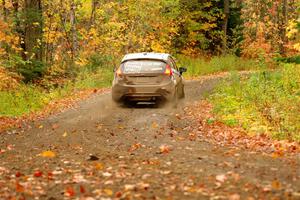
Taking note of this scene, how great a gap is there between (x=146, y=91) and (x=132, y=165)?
7.33m

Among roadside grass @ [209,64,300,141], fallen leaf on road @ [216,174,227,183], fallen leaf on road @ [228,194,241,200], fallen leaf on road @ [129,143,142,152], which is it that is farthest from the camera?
roadside grass @ [209,64,300,141]

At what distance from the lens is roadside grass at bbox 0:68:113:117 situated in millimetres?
16875

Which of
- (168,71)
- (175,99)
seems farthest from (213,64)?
(168,71)

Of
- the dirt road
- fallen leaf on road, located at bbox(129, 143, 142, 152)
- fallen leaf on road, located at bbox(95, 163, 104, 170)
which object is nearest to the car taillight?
the dirt road

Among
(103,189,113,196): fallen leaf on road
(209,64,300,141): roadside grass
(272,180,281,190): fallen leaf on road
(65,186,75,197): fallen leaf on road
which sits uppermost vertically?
(209,64,300,141): roadside grass

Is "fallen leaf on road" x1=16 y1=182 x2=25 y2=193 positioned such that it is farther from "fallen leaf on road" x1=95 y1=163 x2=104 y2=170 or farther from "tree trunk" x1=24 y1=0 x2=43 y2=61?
Result: "tree trunk" x1=24 y1=0 x2=43 y2=61

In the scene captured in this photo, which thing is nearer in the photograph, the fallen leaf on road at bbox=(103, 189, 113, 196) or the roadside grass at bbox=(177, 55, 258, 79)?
the fallen leaf on road at bbox=(103, 189, 113, 196)

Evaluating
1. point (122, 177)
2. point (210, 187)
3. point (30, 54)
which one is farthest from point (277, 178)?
point (30, 54)

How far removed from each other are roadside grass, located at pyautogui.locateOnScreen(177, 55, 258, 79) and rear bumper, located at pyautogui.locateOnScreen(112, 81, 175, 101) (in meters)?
14.3

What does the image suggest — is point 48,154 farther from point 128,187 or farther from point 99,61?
point 99,61

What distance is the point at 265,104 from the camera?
46.9ft

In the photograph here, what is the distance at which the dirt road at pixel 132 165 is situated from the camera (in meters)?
7.29

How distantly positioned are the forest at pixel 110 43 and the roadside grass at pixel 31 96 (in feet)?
0.11

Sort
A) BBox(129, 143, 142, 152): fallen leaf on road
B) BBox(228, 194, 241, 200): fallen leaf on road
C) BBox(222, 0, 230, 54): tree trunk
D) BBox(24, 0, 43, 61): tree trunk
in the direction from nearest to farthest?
BBox(228, 194, 241, 200): fallen leaf on road, BBox(129, 143, 142, 152): fallen leaf on road, BBox(24, 0, 43, 61): tree trunk, BBox(222, 0, 230, 54): tree trunk
